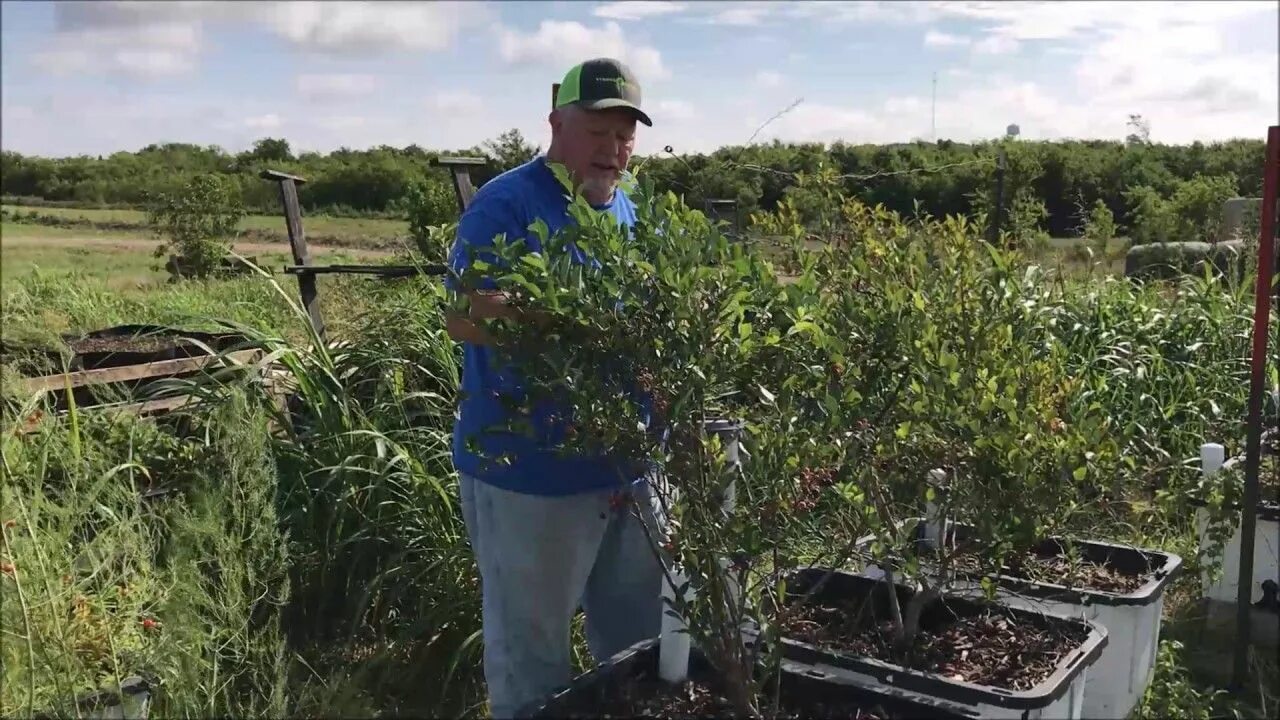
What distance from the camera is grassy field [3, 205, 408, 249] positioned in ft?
29.5

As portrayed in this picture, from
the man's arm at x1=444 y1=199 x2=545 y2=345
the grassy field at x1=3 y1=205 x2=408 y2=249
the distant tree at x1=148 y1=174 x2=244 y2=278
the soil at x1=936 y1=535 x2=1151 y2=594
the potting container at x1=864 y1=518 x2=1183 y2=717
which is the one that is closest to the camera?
the man's arm at x1=444 y1=199 x2=545 y2=345

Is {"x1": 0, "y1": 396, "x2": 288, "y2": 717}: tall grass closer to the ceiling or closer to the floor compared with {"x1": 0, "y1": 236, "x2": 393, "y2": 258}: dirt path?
closer to the floor

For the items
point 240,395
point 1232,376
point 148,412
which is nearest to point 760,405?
point 240,395

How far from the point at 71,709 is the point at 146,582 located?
46cm

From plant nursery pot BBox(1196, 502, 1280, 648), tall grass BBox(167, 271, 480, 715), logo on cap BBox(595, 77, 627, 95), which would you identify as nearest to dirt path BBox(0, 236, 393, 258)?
tall grass BBox(167, 271, 480, 715)

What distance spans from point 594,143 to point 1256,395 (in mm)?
2101

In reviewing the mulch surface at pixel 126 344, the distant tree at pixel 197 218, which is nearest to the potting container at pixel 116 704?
the mulch surface at pixel 126 344

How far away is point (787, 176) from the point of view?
3.11m

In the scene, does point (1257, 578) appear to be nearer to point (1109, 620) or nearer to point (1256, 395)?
point (1256, 395)

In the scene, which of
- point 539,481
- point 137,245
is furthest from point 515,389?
point 137,245

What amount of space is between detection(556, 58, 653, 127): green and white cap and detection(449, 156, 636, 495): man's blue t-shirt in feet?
0.57

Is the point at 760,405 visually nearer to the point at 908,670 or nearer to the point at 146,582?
the point at 908,670

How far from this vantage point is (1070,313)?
5.38 m

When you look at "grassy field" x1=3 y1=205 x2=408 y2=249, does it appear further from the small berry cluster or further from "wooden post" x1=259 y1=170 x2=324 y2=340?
the small berry cluster
